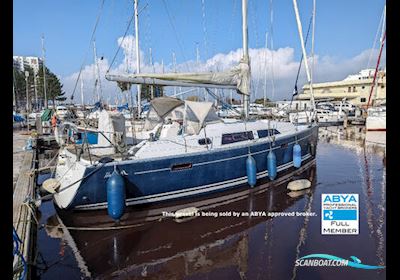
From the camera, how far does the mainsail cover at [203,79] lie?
362 inches

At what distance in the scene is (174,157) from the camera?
331 inches

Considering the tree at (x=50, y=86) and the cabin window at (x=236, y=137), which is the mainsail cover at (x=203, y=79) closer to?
the cabin window at (x=236, y=137)

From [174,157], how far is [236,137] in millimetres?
2652

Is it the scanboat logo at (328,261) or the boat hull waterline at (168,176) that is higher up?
the boat hull waterline at (168,176)

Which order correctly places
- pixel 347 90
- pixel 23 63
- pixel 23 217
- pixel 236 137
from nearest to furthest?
pixel 23 217 → pixel 236 137 → pixel 347 90 → pixel 23 63

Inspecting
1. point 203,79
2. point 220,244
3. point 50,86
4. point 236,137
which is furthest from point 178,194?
point 50,86

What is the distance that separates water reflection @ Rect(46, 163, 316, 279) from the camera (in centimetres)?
565

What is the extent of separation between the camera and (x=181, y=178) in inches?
340

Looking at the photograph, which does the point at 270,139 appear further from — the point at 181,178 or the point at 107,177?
the point at 107,177

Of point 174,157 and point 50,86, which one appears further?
point 50,86

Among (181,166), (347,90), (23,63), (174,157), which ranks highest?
(23,63)

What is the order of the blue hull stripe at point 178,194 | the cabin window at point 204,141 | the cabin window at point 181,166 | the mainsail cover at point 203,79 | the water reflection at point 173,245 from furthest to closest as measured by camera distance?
the cabin window at point 204,141
the mainsail cover at point 203,79
the cabin window at point 181,166
the blue hull stripe at point 178,194
the water reflection at point 173,245

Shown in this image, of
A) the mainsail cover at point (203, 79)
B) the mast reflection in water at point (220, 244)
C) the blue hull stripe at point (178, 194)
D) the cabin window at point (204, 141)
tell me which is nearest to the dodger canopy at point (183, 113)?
the cabin window at point (204, 141)

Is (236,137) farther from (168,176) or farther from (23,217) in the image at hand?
(23,217)
